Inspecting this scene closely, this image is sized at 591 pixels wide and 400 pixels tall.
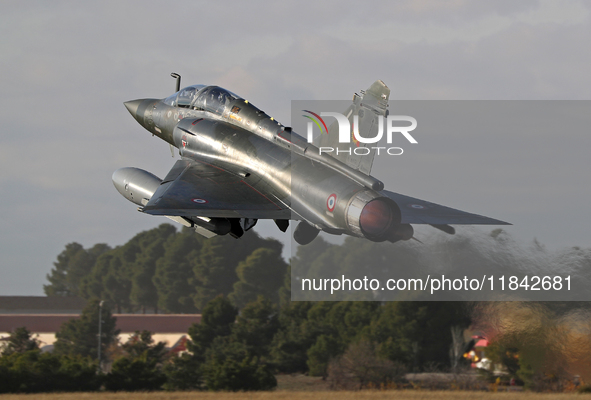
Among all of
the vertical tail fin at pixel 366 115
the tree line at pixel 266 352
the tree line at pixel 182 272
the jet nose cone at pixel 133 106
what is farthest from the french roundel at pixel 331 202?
the tree line at pixel 182 272

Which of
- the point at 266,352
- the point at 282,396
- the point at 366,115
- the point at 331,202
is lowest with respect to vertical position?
the point at 282,396

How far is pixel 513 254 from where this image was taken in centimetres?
2209

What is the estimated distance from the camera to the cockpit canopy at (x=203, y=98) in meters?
23.7

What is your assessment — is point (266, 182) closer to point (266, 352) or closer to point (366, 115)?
point (366, 115)

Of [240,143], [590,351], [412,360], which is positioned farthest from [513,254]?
[412,360]

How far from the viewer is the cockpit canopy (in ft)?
77.7

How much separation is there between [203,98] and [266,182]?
5.00 metres

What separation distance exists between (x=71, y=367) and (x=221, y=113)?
35.9 meters

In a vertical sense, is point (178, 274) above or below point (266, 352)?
above

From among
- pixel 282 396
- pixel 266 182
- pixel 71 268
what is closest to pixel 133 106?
pixel 266 182

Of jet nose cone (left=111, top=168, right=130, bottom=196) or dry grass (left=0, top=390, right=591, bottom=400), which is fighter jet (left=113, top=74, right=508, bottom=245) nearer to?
jet nose cone (left=111, top=168, right=130, bottom=196)

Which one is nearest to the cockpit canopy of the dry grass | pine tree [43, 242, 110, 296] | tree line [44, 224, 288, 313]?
the dry grass

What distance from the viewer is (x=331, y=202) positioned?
745 inches

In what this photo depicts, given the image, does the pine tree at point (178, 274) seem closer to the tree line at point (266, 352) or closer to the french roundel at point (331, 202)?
the tree line at point (266, 352)
